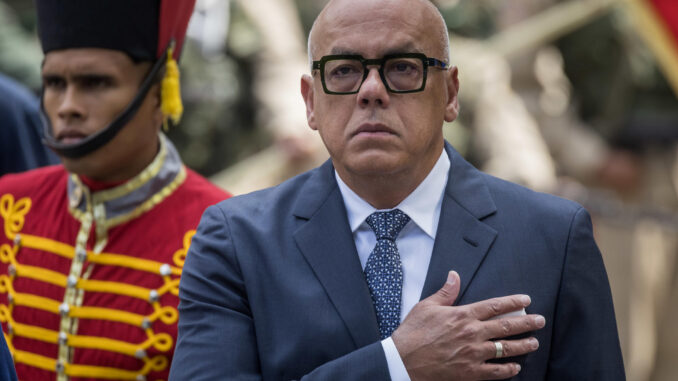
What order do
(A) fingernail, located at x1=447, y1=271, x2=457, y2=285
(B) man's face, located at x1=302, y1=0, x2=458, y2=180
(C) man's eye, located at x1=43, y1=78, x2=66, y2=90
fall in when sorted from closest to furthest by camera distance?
1. (A) fingernail, located at x1=447, y1=271, x2=457, y2=285
2. (B) man's face, located at x1=302, y1=0, x2=458, y2=180
3. (C) man's eye, located at x1=43, y1=78, x2=66, y2=90

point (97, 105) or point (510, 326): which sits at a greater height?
point (97, 105)

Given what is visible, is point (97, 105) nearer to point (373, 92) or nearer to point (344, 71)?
point (344, 71)

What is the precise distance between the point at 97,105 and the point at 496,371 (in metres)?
1.91

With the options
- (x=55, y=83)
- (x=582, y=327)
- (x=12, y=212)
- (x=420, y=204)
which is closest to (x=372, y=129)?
(x=420, y=204)

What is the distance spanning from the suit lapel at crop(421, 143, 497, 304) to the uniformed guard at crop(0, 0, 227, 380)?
124cm

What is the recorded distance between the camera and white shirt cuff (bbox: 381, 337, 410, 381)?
9.95ft

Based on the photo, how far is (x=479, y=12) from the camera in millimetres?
10266

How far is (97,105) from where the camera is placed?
13.8ft

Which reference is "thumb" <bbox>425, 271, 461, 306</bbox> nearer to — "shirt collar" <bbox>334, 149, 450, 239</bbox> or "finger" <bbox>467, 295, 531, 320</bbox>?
"finger" <bbox>467, 295, 531, 320</bbox>

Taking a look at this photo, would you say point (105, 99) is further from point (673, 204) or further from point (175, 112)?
point (673, 204)

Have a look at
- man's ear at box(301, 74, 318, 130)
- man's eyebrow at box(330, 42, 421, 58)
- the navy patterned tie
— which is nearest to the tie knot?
the navy patterned tie

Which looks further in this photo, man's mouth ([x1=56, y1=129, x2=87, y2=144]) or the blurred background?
the blurred background

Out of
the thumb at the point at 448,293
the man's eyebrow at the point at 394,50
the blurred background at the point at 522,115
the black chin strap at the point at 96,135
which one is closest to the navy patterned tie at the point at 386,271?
the thumb at the point at 448,293

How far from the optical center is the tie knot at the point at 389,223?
3314 millimetres
